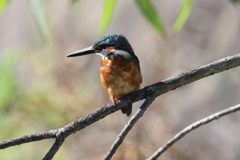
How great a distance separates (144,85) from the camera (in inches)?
119

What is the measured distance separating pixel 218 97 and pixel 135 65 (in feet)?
6.44

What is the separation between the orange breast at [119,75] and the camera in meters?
1.47

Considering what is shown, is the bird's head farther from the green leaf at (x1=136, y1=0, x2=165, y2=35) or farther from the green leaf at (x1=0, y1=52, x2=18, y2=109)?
the green leaf at (x1=0, y1=52, x2=18, y2=109)

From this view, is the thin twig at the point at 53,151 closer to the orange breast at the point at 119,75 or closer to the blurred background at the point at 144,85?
the orange breast at the point at 119,75

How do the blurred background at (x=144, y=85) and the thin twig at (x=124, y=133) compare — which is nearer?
the thin twig at (x=124, y=133)

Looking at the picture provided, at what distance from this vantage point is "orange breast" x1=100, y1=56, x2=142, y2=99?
1467mm

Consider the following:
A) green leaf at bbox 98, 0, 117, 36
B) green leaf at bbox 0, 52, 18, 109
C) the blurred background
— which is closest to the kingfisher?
green leaf at bbox 98, 0, 117, 36

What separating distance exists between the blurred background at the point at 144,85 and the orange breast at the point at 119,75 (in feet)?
2.63

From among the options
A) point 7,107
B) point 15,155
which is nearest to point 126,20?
point 7,107

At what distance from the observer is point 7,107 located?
271 cm

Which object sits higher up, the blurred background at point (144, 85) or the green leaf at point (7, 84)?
the green leaf at point (7, 84)

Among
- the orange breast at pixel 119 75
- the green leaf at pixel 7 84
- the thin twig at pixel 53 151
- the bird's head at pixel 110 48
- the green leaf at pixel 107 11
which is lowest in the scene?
the thin twig at pixel 53 151

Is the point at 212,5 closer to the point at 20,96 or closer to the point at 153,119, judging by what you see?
the point at 153,119

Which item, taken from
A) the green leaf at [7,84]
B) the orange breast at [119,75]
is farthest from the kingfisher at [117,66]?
the green leaf at [7,84]
